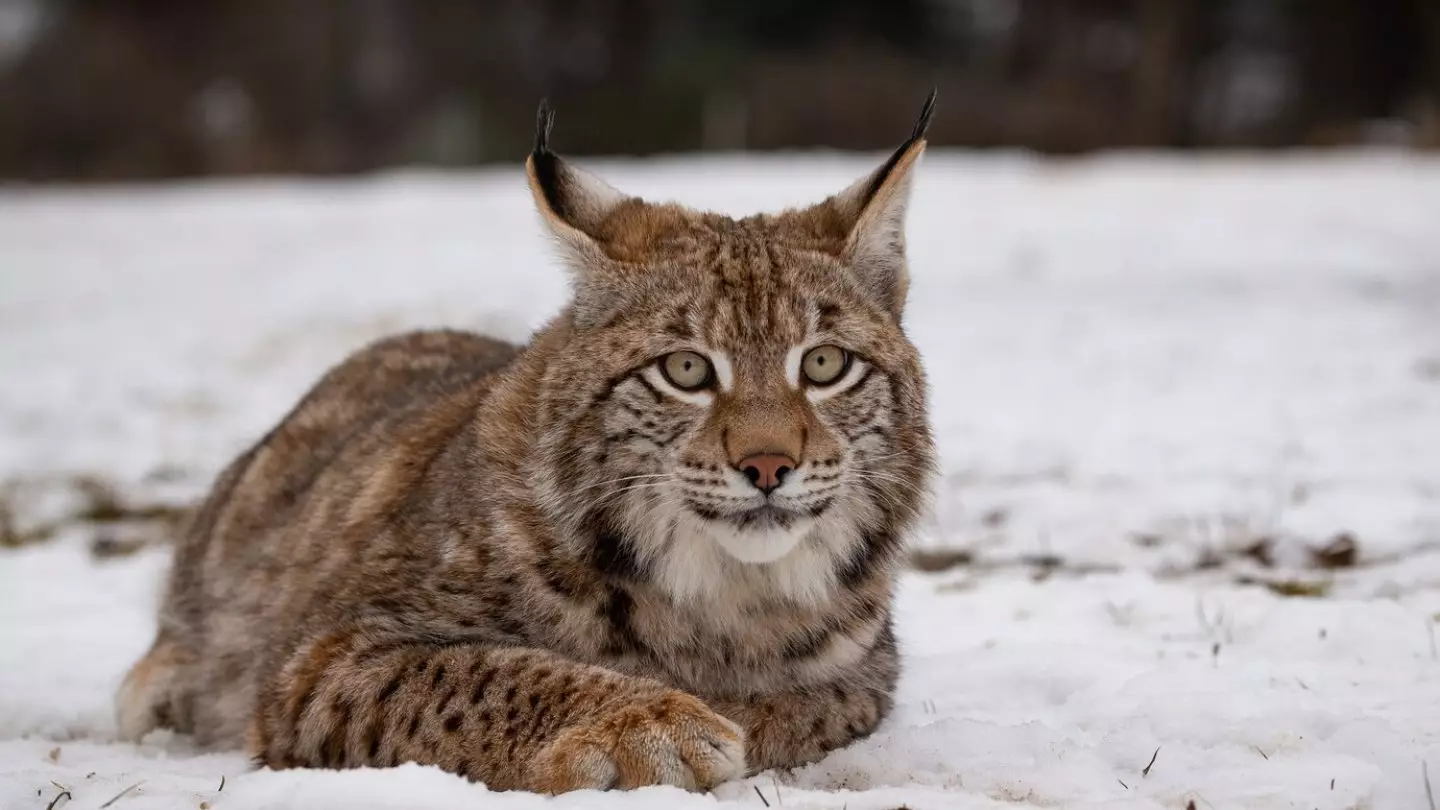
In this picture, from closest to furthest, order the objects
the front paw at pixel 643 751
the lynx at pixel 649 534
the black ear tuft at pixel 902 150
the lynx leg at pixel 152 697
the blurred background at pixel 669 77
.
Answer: the front paw at pixel 643 751
the lynx at pixel 649 534
the black ear tuft at pixel 902 150
the lynx leg at pixel 152 697
the blurred background at pixel 669 77

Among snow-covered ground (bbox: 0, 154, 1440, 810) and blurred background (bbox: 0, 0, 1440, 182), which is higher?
blurred background (bbox: 0, 0, 1440, 182)

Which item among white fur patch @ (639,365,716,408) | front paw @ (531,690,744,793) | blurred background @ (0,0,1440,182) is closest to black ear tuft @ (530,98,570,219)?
white fur patch @ (639,365,716,408)

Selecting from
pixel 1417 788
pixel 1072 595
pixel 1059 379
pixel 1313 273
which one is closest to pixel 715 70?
pixel 1313 273

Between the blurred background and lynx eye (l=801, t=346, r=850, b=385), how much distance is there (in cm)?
1910

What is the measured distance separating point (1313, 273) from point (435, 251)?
313 inches

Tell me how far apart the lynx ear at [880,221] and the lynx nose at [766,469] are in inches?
29.7

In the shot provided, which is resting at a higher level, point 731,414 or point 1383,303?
point 731,414

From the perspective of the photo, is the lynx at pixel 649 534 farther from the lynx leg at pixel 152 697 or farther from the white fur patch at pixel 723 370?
the lynx leg at pixel 152 697

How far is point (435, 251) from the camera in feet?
47.0

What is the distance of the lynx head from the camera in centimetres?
323

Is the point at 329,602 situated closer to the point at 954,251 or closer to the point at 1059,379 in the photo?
the point at 1059,379

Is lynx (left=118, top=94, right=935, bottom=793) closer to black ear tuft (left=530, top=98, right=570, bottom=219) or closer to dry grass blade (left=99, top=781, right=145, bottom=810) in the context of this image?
black ear tuft (left=530, top=98, right=570, bottom=219)

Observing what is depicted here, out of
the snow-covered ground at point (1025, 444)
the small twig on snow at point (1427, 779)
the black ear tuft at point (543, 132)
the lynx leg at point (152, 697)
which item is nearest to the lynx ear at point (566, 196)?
the black ear tuft at point (543, 132)

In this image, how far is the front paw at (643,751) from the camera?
9.61ft
